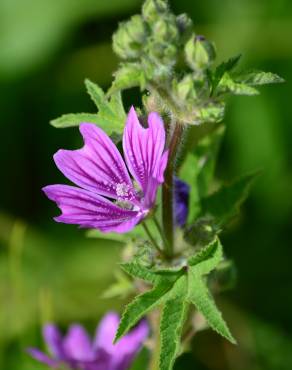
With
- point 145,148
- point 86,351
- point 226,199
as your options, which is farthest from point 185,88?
point 86,351

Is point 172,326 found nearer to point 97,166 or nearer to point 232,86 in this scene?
point 97,166

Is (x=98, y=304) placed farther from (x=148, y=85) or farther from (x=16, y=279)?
(x=148, y=85)

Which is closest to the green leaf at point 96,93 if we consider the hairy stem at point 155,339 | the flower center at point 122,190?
the flower center at point 122,190

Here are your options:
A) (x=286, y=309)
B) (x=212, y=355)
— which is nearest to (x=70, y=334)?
(x=212, y=355)

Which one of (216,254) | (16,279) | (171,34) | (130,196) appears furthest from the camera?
(16,279)

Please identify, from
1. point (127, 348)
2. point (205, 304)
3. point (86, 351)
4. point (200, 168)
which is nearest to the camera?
point (205, 304)

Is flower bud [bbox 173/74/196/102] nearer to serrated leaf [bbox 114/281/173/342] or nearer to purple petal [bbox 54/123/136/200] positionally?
purple petal [bbox 54/123/136/200]
